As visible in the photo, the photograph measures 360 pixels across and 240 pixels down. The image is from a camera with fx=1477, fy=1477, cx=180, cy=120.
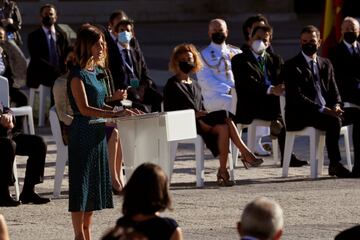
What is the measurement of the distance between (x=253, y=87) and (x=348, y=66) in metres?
1.17

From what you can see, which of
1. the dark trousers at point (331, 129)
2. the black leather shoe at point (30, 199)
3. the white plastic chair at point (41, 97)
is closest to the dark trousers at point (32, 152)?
the black leather shoe at point (30, 199)

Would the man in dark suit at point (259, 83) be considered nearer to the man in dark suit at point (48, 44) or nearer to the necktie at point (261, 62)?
the necktie at point (261, 62)

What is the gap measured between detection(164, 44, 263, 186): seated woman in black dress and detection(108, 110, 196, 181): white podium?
1761 mm

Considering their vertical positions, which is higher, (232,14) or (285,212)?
(232,14)

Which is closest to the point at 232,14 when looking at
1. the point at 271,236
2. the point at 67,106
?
the point at 67,106

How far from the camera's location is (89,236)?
1082 cm

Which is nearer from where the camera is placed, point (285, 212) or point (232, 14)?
point (285, 212)

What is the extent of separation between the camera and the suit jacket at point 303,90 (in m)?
15.1

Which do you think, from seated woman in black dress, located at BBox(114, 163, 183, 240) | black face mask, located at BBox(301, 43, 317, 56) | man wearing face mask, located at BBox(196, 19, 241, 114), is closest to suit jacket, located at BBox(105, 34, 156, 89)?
man wearing face mask, located at BBox(196, 19, 241, 114)

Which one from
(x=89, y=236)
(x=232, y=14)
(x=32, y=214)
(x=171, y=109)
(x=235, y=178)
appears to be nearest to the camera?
(x=89, y=236)

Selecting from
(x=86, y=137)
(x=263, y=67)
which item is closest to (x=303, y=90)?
(x=263, y=67)

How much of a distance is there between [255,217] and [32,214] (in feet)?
19.3

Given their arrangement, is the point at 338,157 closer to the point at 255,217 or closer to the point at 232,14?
the point at 255,217

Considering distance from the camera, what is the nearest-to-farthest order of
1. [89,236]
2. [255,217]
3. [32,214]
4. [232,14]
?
[255,217] → [89,236] → [32,214] → [232,14]
